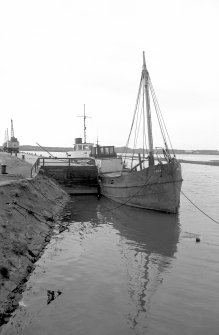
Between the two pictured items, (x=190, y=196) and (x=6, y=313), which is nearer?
(x=6, y=313)

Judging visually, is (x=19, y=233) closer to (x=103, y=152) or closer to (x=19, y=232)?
(x=19, y=232)

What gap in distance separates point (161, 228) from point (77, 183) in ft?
44.6

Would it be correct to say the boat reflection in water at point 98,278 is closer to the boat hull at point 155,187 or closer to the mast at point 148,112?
the boat hull at point 155,187

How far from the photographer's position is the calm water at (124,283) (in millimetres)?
7148

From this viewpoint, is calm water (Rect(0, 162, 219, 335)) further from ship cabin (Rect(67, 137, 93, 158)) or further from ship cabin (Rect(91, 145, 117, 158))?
ship cabin (Rect(67, 137, 93, 158))

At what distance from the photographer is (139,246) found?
13375 millimetres

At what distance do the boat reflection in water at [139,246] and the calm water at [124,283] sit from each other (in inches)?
1.3

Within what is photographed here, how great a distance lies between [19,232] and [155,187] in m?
10.8

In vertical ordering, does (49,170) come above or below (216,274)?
above

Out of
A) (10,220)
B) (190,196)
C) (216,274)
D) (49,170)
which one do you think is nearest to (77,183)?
(49,170)

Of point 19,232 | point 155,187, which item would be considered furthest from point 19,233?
point 155,187

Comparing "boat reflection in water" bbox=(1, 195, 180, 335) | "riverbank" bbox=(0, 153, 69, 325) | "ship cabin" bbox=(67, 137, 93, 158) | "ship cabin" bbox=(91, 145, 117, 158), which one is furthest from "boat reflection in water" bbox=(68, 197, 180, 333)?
"ship cabin" bbox=(67, 137, 93, 158)

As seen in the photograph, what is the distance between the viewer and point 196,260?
Result: 455 inches

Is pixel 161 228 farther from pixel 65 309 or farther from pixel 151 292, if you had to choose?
pixel 65 309
